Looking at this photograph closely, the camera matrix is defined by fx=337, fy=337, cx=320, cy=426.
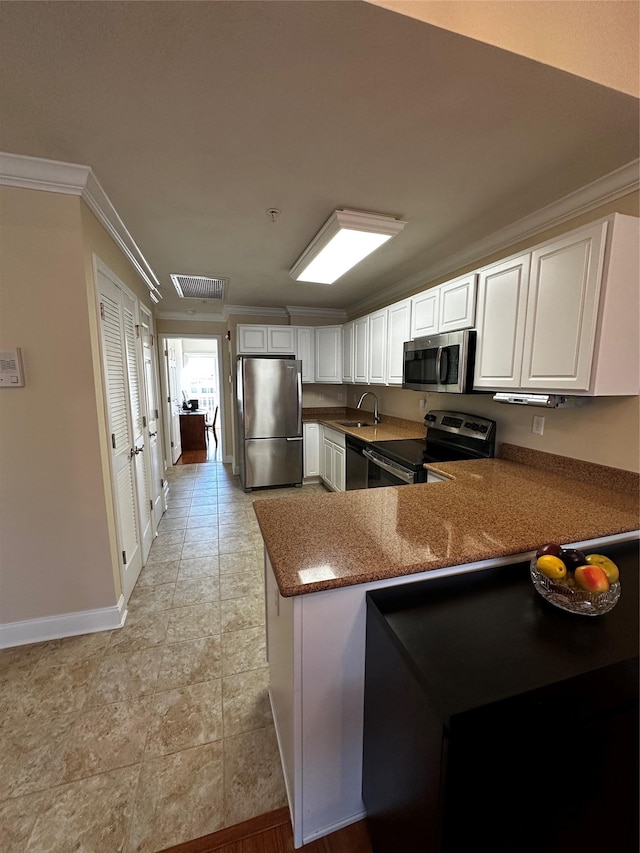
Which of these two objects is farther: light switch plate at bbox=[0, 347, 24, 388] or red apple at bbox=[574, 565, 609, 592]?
light switch plate at bbox=[0, 347, 24, 388]

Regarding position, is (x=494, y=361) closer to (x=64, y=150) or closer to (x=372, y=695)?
(x=372, y=695)

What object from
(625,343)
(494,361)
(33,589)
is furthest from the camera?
(494,361)

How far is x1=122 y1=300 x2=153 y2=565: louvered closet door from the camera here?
2572 millimetres

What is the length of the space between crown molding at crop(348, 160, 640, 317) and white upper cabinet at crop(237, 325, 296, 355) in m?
1.86

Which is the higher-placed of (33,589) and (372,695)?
(372,695)

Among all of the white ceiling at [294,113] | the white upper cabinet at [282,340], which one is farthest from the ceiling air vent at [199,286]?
the white ceiling at [294,113]

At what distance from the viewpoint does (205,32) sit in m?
0.97

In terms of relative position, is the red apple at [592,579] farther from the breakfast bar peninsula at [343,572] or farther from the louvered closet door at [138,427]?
the louvered closet door at [138,427]

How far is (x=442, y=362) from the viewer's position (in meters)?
2.37

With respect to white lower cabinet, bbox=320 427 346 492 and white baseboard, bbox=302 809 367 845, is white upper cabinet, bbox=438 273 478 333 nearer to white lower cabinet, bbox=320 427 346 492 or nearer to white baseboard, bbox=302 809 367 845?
white lower cabinet, bbox=320 427 346 492

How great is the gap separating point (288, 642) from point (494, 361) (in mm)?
1846

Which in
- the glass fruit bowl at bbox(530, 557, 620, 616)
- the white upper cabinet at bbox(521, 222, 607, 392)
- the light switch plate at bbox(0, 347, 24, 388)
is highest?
the white upper cabinet at bbox(521, 222, 607, 392)

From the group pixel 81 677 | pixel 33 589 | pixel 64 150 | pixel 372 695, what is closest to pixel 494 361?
pixel 372 695

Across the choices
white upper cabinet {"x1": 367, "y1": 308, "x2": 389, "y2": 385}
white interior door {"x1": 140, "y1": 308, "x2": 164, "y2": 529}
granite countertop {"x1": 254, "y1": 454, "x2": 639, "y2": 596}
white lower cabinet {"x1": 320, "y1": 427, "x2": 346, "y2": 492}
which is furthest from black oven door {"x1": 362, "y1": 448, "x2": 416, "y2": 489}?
white interior door {"x1": 140, "y1": 308, "x2": 164, "y2": 529}
